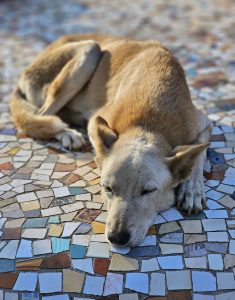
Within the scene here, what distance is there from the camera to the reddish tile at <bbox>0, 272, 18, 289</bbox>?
3.34 metres

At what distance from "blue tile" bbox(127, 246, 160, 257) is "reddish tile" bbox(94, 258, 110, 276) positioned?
19 cm

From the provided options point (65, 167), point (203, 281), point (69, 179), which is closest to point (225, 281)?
point (203, 281)

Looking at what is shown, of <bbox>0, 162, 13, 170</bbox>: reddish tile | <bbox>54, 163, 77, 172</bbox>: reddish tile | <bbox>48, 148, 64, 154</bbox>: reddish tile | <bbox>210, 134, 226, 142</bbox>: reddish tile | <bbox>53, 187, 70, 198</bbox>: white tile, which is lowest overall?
<bbox>210, 134, 226, 142</bbox>: reddish tile

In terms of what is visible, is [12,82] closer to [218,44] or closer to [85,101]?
[85,101]

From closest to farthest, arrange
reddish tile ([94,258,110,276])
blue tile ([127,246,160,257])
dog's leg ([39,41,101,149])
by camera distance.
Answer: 1. reddish tile ([94,258,110,276])
2. blue tile ([127,246,160,257])
3. dog's leg ([39,41,101,149])

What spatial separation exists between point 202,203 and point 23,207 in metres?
1.53

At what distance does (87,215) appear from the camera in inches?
157

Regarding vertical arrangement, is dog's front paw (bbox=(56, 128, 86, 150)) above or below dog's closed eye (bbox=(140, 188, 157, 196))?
below

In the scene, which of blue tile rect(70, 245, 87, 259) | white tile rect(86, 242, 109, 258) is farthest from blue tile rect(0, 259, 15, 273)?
white tile rect(86, 242, 109, 258)

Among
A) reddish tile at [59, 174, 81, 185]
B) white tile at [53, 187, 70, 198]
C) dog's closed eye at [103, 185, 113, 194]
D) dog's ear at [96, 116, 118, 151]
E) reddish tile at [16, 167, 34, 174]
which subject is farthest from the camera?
reddish tile at [16, 167, 34, 174]

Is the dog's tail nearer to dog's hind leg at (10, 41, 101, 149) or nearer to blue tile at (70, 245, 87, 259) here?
dog's hind leg at (10, 41, 101, 149)

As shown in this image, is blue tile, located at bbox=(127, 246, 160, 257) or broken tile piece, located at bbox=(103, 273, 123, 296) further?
blue tile, located at bbox=(127, 246, 160, 257)

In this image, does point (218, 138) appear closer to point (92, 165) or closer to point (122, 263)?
point (92, 165)

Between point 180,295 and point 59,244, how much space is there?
1016 millimetres
